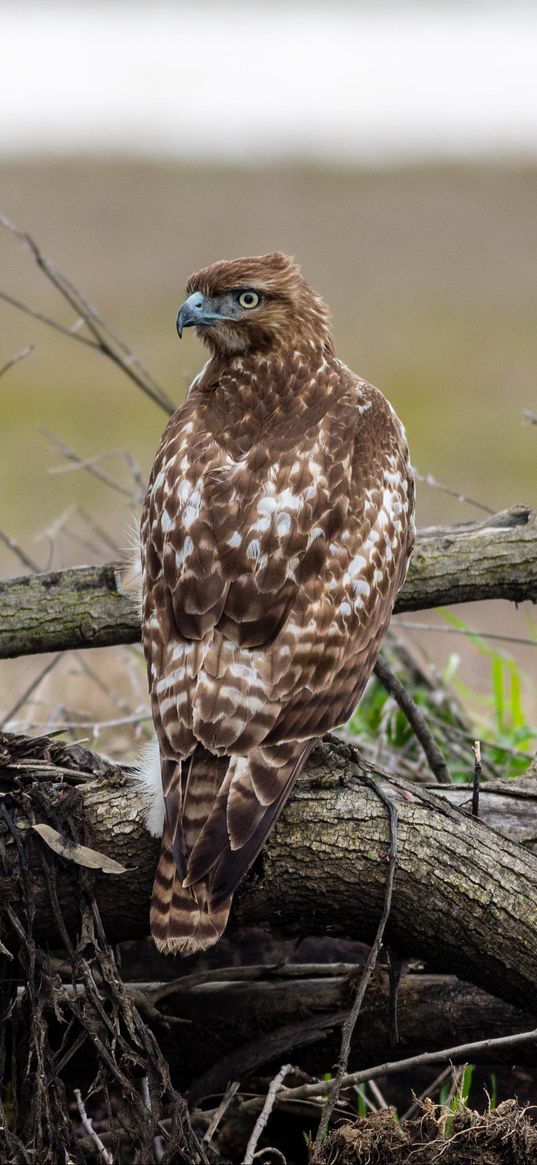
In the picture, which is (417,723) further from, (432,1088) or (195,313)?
(195,313)

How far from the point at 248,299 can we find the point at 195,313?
20 cm

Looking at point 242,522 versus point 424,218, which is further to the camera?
point 424,218

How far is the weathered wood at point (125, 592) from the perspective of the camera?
4.11m

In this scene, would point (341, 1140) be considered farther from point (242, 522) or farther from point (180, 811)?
point (242, 522)

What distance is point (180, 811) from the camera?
3232 millimetres

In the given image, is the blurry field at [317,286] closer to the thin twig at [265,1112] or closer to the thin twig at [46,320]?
the thin twig at [46,320]

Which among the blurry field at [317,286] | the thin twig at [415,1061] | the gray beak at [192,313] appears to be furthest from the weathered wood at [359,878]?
the blurry field at [317,286]

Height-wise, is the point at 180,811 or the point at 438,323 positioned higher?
the point at 438,323

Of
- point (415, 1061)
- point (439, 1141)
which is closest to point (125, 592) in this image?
point (415, 1061)

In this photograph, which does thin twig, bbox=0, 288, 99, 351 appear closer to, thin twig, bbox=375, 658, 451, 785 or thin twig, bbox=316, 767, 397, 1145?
thin twig, bbox=375, 658, 451, 785

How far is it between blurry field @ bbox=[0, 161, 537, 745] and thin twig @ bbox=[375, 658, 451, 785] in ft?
22.9

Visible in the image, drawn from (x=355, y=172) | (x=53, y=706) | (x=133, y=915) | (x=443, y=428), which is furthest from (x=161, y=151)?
(x=133, y=915)

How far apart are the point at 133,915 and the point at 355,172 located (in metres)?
33.0

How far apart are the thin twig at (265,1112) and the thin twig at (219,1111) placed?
90 millimetres
